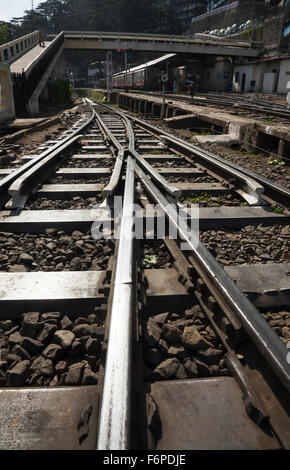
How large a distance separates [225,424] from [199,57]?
59.5 meters

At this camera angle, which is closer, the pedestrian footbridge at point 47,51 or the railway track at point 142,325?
the railway track at point 142,325

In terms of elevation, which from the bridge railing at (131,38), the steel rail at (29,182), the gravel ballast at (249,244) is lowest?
the gravel ballast at (249,244)

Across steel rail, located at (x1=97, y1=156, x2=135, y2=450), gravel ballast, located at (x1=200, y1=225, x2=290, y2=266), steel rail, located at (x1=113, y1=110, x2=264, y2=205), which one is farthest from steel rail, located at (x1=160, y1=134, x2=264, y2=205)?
steel rail, located at (x1=97, y1=156, x2=135, y2=450)

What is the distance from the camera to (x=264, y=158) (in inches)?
291

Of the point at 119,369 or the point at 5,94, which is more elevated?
the point at 5,94

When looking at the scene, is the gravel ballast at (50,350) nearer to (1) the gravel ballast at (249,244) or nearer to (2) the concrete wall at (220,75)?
(1) the gravel ballast at (249,244)

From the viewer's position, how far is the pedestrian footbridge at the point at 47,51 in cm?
1689

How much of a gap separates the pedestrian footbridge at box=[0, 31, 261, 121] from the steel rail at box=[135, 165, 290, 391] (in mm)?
12774

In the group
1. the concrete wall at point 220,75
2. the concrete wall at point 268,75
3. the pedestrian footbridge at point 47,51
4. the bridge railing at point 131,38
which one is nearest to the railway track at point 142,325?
the pedestrian footbridge at point 47,51

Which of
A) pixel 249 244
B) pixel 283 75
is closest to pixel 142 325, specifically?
pixel 249 244

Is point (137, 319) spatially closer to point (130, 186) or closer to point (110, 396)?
point (110, 396)

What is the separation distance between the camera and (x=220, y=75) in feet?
153

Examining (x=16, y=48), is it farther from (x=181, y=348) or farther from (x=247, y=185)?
(x=181, y=348)

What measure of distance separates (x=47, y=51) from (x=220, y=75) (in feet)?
88.2
